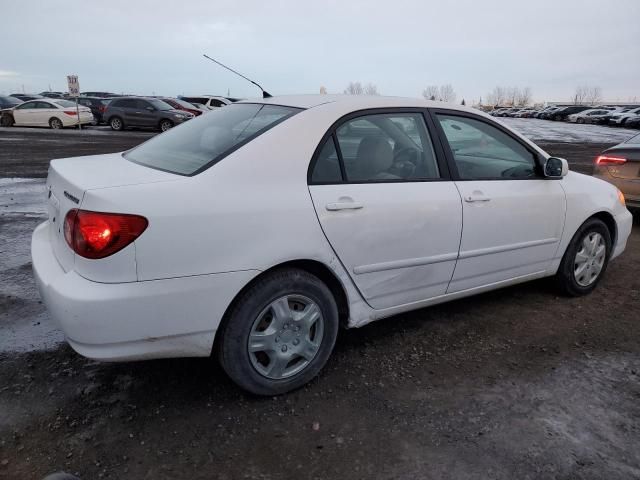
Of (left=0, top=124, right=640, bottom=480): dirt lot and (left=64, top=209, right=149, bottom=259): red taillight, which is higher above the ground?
(left=64, top=209, right=149, bottom=259): red taillight

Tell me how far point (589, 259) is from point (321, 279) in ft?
8.31

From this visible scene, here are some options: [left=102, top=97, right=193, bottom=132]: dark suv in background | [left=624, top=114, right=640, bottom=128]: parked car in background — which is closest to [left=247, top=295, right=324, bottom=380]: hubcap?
[left=102, top=97, right=193, bottom=132]: dark suv in background

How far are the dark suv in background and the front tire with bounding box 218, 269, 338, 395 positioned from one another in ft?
70.5

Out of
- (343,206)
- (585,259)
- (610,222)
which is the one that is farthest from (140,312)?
(610,222)

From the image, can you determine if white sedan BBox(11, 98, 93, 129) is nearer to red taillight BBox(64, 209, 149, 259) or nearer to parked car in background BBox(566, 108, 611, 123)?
red taillight BBox(64, 209, 149, 259)

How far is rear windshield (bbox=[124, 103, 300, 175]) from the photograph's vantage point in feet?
8.85

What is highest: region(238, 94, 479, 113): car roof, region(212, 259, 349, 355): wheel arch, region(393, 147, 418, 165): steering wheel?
region(238, 94, 479, 113): car roof

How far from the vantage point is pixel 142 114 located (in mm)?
23297

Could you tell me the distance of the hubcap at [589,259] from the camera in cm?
413

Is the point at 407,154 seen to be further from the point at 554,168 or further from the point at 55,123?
the point at 55,123

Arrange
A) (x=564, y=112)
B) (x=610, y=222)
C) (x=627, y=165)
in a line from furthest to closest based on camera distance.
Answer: (x=564, y=112), (x=627, y=165), (x=610, y=222)

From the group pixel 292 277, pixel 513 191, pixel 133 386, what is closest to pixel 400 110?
pixel 513 191

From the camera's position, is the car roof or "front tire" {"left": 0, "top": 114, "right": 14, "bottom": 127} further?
"front tire" {"left": 0, "top": 114, "right": 14, "bottom": 127}

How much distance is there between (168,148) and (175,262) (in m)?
1.05
